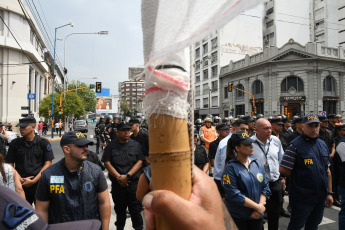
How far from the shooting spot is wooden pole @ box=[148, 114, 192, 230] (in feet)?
2.24

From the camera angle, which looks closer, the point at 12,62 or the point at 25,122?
the point at 25,122

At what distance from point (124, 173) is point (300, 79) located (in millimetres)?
29952

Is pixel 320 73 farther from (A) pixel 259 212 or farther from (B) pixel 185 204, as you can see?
(B) pixel 185 204

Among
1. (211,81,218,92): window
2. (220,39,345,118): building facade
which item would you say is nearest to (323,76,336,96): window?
(220,39,345,118): building facade

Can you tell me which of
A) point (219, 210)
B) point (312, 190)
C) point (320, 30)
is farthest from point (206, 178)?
point (320, 30)

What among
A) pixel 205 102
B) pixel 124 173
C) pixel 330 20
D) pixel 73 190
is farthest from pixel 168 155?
pixel 330 20

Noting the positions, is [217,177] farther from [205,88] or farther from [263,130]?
[205,88]

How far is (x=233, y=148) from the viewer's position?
2955 millimetres

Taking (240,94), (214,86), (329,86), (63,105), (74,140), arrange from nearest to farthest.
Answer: (74,140) → (329,86) → (63,105) → (240,94) → (214,86)

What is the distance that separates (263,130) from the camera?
11.6 ft

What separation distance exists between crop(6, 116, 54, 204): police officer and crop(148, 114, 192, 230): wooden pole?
362 cm

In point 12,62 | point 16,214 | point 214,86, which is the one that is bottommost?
point 16,214

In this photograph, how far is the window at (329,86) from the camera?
2823 centimetres

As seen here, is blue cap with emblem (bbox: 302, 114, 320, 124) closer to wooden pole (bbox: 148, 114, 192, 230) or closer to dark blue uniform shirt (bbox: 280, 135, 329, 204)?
dark blue uniform shirt (bbox: 280, 135, 329, 204)
